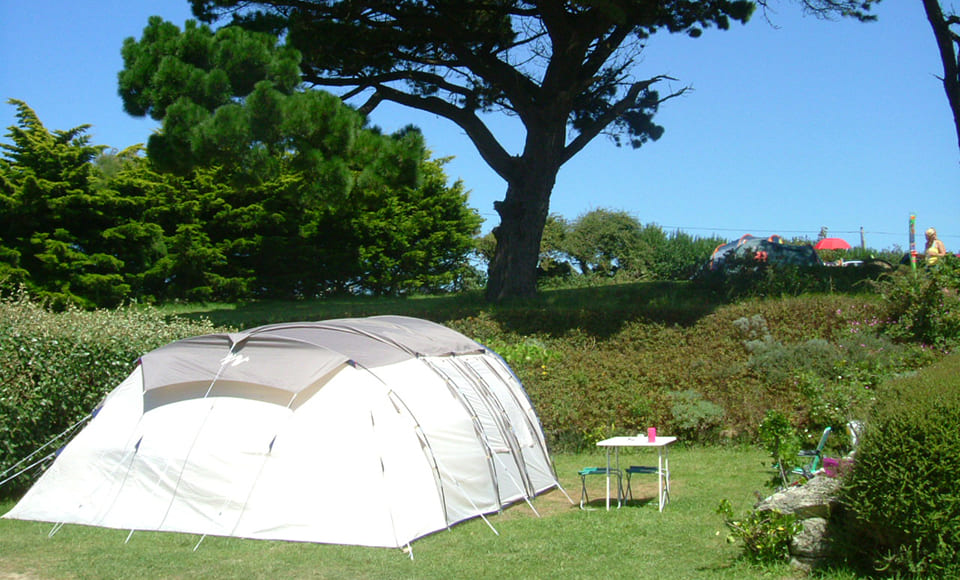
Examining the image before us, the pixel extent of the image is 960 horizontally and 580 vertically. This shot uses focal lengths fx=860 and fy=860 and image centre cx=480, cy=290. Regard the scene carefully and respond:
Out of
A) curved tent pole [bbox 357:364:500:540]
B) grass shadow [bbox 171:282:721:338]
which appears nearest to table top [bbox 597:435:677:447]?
curved tent pole [bbox 357:364:500:540]

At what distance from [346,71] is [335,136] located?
3.26m

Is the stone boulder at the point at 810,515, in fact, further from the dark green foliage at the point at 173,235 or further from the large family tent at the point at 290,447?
the dark green foliage at the point at 173,235

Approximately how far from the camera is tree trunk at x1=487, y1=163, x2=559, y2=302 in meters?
17.0

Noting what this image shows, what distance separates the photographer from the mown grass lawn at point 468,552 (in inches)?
252

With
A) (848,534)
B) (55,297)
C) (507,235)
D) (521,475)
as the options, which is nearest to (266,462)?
(521,475)

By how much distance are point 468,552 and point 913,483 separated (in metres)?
3.41

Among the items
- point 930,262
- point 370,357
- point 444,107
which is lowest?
point 370,357

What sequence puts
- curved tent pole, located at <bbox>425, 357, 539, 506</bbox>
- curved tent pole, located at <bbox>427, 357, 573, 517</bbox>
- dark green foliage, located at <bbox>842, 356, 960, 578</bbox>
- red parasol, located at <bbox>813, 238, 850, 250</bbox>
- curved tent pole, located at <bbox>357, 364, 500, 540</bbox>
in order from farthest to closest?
red parasol, located at <bbox>813, 238, 850, 250</bbox>
curved tent pole, located at <bbox>427, 357, 573, 517</bbox>
curved tent pole, located at <bbox>425, 357, 539, 506</bbox>
curved tent pole, located at <bbox>357, 364, 500, 540</bbox>
dark green foliage, located at <bbox>842, 356, 960, 578</bbox>

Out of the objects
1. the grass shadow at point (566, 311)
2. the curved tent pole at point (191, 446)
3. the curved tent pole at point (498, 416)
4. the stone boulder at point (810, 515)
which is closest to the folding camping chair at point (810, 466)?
the stone boulder at point (810, 515)

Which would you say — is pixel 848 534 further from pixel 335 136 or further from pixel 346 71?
pixel 346 71

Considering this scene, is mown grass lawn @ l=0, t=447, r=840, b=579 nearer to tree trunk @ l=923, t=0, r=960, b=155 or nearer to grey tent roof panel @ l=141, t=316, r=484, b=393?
grey tent roof panel @ l=141, t=316, r=484, b=393

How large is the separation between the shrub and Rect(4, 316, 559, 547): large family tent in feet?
3.49

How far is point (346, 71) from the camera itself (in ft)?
54.9

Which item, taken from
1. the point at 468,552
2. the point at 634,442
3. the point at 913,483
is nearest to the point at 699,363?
the point at 634,442
